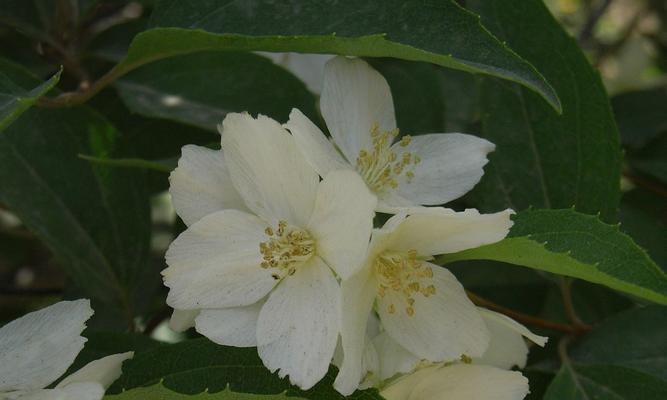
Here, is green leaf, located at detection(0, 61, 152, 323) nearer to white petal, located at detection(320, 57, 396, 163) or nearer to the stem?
white petal, located at detection(320, 57, 396, 163)

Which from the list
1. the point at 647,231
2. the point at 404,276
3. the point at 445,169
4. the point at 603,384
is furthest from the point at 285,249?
the point at 647,231

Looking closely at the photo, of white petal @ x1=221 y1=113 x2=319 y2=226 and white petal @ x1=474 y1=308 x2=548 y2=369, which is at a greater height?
white petal @ x1=221 y1=113 x2=319 y2=226

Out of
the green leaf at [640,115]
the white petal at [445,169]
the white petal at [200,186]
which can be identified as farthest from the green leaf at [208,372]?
the green leaf at [640,115]

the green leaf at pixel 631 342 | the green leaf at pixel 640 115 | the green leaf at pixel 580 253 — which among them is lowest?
the green leaf at pixel 640 115

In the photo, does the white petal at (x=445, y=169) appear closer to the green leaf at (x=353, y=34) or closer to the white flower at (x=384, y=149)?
the white flower at (x=384, y=149)

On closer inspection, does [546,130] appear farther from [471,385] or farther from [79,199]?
[79,199]

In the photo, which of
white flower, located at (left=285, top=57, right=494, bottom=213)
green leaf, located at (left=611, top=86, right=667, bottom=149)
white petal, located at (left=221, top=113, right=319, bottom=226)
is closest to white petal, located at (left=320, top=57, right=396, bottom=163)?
white flower, located at (left=285, top=57, right=494, bottom=213)
